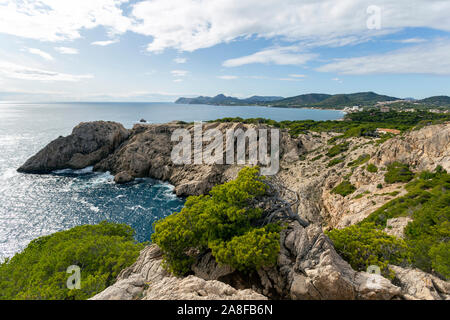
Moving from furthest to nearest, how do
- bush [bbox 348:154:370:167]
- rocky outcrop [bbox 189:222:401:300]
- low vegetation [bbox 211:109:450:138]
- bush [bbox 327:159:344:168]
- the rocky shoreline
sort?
low vegetation [bbox 211:109:450:138] → bush [bbox 327:159:344:168] → bush [bbox 348:154:370:167] → the rocky shoreline → rocky outcrop [bbox 189:222:401:300]

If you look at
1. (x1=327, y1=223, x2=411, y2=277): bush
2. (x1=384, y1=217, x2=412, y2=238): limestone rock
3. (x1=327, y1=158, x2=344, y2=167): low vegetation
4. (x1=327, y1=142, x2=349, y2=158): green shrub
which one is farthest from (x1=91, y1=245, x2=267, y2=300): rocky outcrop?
(x1=327, y1=142, x2=349, y2=158): green shrub

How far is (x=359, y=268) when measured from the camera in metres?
14.4

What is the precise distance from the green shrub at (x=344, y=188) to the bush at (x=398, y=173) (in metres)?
5.51

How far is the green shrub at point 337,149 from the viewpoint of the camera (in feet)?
182

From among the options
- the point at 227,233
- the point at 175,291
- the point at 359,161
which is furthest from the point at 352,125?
the point at 175,291

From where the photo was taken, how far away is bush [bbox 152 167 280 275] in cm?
1378

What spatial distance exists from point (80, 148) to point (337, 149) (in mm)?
90006

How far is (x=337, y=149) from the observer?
56625mm

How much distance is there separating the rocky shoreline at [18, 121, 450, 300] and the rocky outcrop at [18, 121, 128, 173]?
31 cm

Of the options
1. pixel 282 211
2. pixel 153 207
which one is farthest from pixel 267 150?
pixel 282 211

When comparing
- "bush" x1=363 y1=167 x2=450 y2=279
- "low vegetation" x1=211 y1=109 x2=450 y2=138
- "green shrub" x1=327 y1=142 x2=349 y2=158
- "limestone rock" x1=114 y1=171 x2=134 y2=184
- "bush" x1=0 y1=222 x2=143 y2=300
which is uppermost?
"low vegetation" x1=211 y1=109 x2=450 y2=138

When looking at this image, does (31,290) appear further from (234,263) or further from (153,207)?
(153,207)

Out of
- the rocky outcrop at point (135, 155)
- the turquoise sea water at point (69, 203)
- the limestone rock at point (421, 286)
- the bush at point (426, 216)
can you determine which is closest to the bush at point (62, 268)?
the limestone rock at point (421, 286)

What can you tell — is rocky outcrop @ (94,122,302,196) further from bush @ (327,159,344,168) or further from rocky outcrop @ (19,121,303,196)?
bush @ (327,159,344,168)
